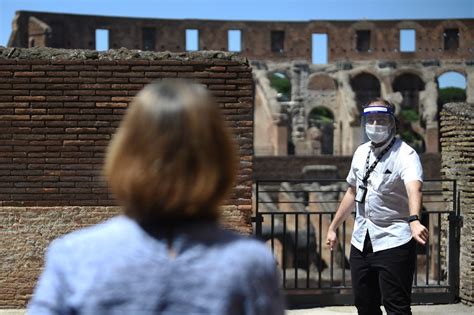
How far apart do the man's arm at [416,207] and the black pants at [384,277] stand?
25 cm

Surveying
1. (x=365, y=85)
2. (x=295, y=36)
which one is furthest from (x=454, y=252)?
(x=365, y=85)

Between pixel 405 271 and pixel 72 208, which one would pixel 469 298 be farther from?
pixel 72 208

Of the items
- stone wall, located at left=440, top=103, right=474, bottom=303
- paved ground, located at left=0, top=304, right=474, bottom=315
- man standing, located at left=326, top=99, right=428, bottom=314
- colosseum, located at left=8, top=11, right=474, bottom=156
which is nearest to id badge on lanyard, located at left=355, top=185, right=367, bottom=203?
man standing, located at left=326, top=99, right=428, bottom=314

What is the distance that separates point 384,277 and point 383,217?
0.36 metres

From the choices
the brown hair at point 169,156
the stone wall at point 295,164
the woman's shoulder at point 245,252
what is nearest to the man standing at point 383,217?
the woman's shoulder at point 245,252

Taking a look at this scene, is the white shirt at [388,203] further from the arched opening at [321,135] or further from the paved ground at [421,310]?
the arched opening at [321,135]

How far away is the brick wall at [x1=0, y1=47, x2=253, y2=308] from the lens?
7.01m

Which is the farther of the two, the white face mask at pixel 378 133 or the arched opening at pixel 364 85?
the arched opening at pixel 364 85

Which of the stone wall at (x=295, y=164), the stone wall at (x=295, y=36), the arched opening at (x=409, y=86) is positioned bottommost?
the stone wall at (x=295, y=164)

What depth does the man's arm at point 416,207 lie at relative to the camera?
174 inches

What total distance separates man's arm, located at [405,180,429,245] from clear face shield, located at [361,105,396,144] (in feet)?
1.34

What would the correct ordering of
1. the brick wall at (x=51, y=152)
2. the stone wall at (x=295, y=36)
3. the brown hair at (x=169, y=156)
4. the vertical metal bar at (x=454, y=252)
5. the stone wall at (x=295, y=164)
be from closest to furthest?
the brown hair at (x=169, y=156) → the brick wall at (x=51, y=152) → the vertical metal bar at (x=454, y=252) → the stone wall at (x=295, y=164) → the stone wall at (x=295, y=36)

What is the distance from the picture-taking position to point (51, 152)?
7012 millimetres

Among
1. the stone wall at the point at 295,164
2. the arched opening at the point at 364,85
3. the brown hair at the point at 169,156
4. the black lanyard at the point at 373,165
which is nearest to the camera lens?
the brown hair at the point at 169,156
